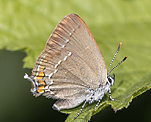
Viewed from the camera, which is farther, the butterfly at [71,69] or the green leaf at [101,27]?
the green leaf at [101,27]

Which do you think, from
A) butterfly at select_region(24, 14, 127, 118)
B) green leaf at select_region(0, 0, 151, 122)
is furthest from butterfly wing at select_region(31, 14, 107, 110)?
green leaf at select_region(0, 0, 151, 122)

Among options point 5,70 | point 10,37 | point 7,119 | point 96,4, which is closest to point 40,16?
point 10,37

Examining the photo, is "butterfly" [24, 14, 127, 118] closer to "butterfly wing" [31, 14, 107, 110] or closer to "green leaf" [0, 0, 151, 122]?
"butterfly wing" [31, 14, 107, 110]

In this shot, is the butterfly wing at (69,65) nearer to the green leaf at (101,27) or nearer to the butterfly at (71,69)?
the butterfly at (71,69)

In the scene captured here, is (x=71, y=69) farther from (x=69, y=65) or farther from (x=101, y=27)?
(x=101, y=27)

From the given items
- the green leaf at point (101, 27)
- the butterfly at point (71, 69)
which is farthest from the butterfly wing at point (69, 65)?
the green leaf at point (101, 27)

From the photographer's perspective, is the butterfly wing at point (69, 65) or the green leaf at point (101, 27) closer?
the butterfly wing at point (69, 65)

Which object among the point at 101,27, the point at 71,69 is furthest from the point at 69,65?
the point at 101,27
